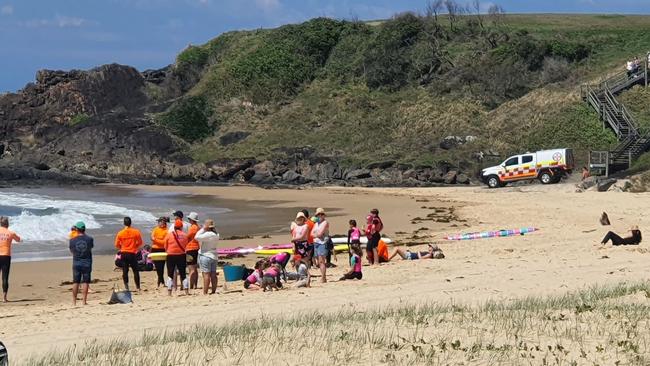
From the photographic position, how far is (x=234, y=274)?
16312 millimetres

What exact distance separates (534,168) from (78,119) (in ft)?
139

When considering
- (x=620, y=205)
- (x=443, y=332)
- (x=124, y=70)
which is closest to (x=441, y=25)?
(x=124, y=70)

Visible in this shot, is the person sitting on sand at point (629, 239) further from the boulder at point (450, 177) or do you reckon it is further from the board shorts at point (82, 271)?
the boulder at point (450, 177)

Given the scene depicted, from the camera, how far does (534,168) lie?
38.5m

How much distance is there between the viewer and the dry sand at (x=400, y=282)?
11797 millimetres

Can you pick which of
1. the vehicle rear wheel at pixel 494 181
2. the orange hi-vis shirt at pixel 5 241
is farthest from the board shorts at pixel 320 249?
the vehicle rear wheel at pixel 494 181

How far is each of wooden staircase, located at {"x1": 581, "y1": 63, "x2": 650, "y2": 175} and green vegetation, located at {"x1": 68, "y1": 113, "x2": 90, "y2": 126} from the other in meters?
38.1

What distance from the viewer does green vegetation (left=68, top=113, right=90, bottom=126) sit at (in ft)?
221

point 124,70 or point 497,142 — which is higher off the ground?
point 124,70

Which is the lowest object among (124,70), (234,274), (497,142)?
(234,274)

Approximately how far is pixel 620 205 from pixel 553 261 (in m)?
12.1

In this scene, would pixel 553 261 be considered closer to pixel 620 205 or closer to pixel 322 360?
pixel 322 360

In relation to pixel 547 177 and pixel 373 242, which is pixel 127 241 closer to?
pixel 373 242

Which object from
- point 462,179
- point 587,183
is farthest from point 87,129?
point 587,183
